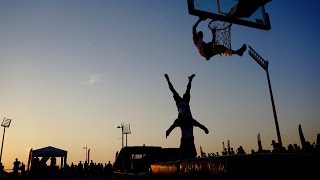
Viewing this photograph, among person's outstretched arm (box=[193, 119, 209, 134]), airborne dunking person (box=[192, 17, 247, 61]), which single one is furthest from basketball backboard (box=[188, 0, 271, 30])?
person's outstretched arm (box=[193, 119, 209, 134])

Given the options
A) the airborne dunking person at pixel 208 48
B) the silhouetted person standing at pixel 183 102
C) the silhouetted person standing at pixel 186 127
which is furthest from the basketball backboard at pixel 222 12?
the silhouetted person standing at pixel 186 127

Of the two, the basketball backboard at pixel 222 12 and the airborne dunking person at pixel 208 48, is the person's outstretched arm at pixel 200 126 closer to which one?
the airborne dunking person at pixel 208 48

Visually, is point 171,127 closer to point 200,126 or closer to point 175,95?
point 200,126

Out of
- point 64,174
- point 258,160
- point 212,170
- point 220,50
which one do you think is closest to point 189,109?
point 220,50

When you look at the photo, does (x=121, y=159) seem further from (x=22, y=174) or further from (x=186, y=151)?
(x=22, y=174)

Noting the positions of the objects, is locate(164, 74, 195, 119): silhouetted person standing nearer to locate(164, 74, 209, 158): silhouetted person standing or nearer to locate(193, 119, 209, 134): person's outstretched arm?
locate(164, 74, 209, 158): silhouetted person standing

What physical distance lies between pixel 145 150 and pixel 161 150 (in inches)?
39.3

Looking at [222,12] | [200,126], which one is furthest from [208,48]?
[200,126]

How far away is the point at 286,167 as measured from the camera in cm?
369

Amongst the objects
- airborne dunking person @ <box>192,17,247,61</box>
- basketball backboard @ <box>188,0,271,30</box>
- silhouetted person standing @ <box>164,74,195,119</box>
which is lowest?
silhouetted person standing @ <box>164,74,195,119</box>

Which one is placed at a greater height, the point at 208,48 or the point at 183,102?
the point at 208,48

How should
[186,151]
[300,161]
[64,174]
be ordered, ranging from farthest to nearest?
[64,174]
[186,151]
[300,161]

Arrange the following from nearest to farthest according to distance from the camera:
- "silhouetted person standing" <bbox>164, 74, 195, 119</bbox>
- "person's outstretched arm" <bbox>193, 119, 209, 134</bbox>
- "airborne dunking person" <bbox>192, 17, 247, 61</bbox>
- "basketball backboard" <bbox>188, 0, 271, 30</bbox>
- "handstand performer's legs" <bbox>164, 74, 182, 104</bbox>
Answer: "basketball backboard" <bbox>188, 0, 271, 30</bbox>, "airborne dunking person" <bbox>192, 17, 247, 61</bbox>, "person's outstretched arm" <bbox>193, 119, 209, 134</bbox>, "silhouetted person standing" <bbox>164, 74, 195, 119</bbox>, "handstand performer's legs" <bbox>164, 74, 182, 104</bbox>

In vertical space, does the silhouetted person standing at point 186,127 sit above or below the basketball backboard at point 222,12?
below
